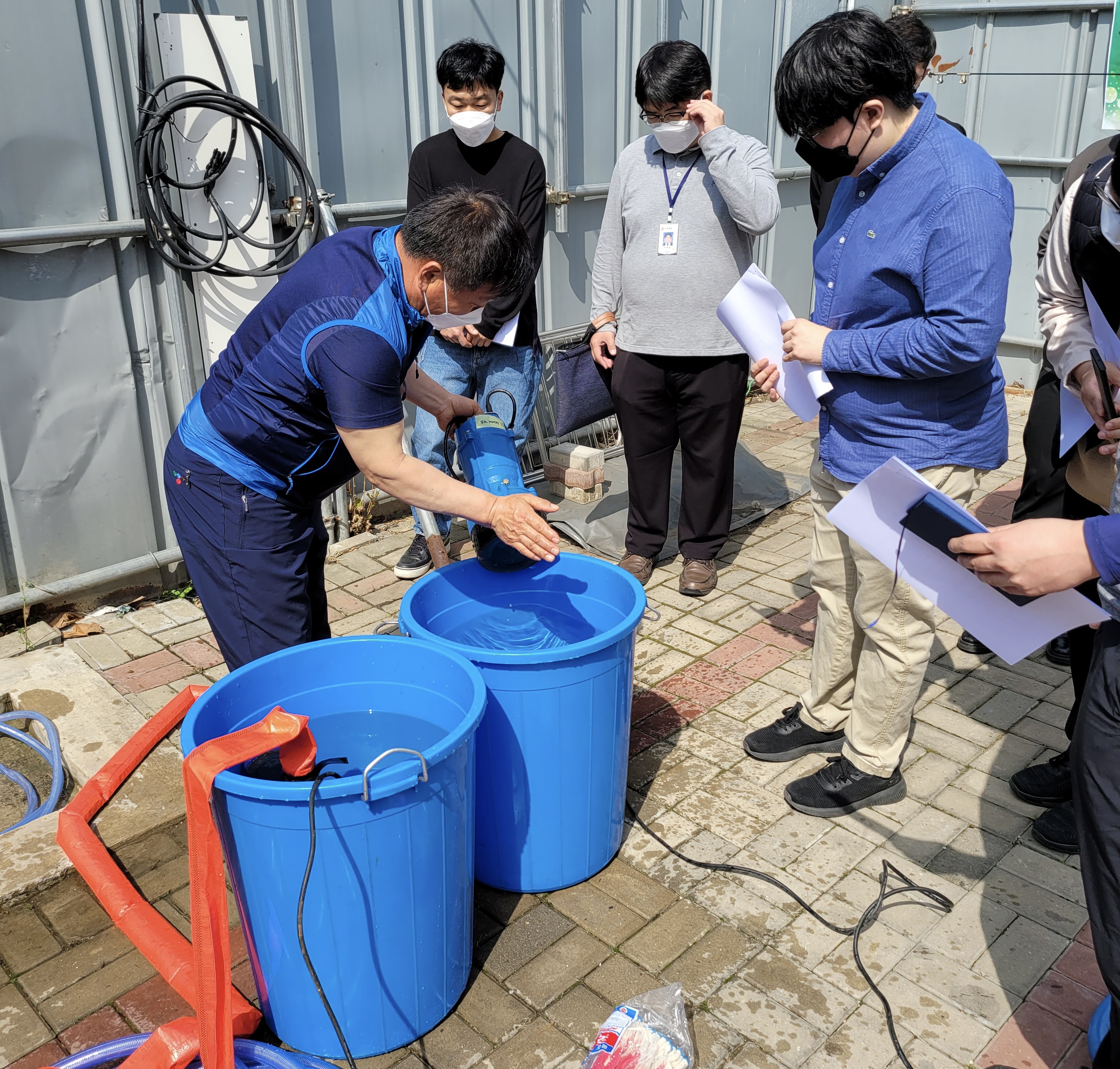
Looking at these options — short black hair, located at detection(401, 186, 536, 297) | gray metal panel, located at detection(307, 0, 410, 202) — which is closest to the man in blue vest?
short black hair, located at detection(401, 186, 536, 297)

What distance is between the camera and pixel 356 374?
2299 millimetres

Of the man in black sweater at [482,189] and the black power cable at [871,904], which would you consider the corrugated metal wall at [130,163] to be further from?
the black power cable at [871,904]

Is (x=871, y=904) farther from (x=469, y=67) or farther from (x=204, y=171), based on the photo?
(x=204, y=171)

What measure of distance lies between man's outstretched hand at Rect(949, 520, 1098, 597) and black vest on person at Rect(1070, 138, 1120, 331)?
0.98 metres

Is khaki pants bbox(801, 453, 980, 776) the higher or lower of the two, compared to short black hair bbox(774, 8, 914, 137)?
lower

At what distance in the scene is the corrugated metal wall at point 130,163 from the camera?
158 inches

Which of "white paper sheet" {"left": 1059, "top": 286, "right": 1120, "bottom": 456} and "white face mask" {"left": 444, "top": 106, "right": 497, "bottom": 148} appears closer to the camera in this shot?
"white paper sheet" {"left": 1059, "top": 286, "right": 1120, "bottom": 456}

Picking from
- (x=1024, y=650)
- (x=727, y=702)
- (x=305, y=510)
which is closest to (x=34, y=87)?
(x=305, y=510)

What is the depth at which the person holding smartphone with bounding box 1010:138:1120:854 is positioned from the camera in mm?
2635

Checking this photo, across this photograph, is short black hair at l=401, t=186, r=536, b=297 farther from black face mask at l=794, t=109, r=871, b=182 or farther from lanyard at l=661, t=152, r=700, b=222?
lanyard at l=661, t=152, r=700, b=222

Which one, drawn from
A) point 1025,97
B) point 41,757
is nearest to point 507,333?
point 41,757

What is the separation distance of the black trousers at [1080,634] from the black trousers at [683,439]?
1618 mm

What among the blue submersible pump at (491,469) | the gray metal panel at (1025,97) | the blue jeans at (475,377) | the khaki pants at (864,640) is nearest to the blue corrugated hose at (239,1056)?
the blue submersible pump at (491,469)

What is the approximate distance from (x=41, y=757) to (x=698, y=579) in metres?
2.81
